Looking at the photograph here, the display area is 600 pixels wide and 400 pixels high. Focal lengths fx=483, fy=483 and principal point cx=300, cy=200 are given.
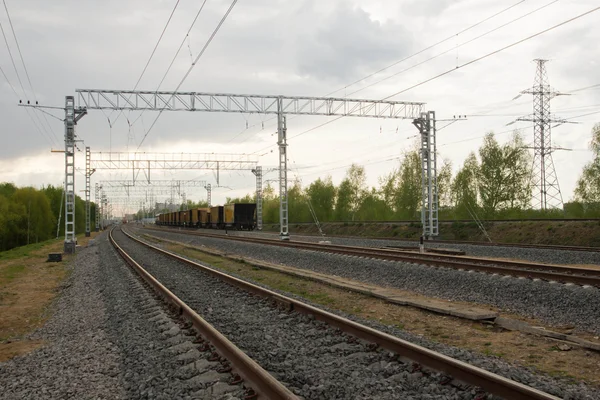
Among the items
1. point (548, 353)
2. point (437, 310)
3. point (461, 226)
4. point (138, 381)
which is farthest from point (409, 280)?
point (461, 226)

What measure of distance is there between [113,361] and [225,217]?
186ft

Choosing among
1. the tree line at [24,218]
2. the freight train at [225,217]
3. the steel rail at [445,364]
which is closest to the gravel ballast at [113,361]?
the steel rail at [445,364]

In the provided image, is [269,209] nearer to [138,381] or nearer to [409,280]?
[409,280]

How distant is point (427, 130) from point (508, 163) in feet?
60.6

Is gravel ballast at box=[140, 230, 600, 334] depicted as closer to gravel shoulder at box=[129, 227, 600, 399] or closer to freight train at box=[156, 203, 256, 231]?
gravel shoulder at box=[129, 227, 600, 399]

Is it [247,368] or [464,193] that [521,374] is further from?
[464,193]

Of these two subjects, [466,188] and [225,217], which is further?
[225,217]

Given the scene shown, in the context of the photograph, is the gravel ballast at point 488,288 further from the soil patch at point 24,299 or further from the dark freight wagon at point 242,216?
the dark freight wagon at point 242,216

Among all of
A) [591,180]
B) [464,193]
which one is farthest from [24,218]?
[591,180]

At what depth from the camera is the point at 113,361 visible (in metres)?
6.55

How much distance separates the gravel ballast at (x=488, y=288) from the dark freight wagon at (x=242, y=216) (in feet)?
136

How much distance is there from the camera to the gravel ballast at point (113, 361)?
17.3 feet

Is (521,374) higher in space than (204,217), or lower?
lower

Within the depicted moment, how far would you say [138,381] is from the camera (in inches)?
218
